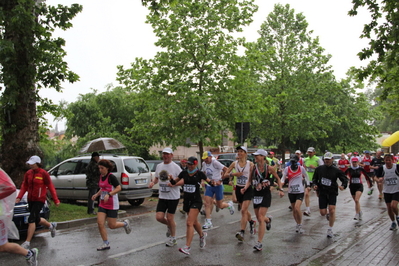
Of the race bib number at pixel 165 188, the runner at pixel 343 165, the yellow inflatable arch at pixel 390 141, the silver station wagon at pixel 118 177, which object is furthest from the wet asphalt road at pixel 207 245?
the yellow inflatable arch at pixel 390 141

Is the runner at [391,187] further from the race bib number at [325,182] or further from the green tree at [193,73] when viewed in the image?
the green tree at [193,73]

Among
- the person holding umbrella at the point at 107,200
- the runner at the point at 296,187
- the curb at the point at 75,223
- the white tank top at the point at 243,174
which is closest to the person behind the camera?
the person holding umbrella at the point at 107,200

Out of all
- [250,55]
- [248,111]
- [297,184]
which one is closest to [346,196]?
[248,111]

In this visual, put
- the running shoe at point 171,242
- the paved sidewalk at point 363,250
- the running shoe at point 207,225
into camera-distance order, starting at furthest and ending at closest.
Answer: the running shoe at point 207,225 < the running shoe at point 171,242 < the paved sidewalk at point 363,250

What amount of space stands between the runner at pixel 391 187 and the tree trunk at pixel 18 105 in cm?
929

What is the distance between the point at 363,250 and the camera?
775 cm

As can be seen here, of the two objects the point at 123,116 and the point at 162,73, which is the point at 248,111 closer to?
the point at 162,73

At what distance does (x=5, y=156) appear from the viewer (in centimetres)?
1246

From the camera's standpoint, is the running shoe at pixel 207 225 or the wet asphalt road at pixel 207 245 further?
the running shoe at pixel 207 225

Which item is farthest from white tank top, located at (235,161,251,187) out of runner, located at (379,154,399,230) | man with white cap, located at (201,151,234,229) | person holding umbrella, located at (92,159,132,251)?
runner, located at (379,154,399,230)

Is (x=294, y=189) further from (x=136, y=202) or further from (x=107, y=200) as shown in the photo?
(x=136, y=202)

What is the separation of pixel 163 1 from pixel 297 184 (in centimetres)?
571

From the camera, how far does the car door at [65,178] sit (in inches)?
592

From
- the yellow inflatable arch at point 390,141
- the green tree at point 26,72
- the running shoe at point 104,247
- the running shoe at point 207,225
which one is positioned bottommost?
the running shoe at point 207,225
